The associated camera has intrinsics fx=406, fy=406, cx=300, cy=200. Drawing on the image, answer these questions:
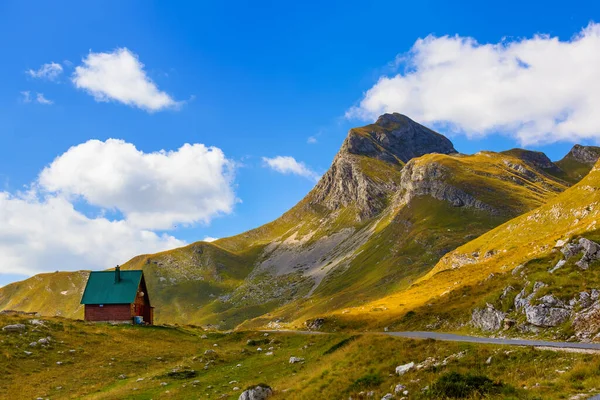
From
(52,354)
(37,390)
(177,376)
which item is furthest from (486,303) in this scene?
(52,354)

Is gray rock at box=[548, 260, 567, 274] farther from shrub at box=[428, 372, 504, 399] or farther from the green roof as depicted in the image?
the green roof

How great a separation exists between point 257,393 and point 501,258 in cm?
6668

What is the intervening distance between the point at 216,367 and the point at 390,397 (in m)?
27.5

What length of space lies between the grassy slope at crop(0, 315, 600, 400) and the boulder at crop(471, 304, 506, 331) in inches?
549

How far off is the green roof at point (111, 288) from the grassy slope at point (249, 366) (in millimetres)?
18289

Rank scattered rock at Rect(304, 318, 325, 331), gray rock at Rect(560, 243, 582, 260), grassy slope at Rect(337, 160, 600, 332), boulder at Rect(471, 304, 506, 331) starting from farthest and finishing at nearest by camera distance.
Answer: scattered rock at Rect(304, 318, 325, 331) < grassy slope at Rect(337, 160, 600, 332) < gray rock at Rect(560, 243, 582, 260) < boulder at Rect(471, 304, 506, 331)

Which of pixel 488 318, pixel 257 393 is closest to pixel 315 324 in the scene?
pixel 488 318

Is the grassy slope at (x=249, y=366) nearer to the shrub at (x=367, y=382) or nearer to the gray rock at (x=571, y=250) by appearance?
the shrub at (x=367, y=382)

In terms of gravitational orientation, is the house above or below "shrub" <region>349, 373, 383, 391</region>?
above

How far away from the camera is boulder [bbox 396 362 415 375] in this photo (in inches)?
887

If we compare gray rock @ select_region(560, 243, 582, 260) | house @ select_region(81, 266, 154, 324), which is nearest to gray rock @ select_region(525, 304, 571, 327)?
gray rock @ select_region(560, 243, 582, 260)

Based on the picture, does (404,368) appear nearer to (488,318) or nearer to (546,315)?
(546,315)

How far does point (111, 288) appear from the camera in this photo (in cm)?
8569

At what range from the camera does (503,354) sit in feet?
71.6
